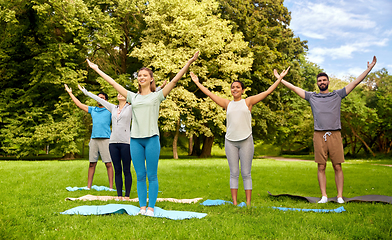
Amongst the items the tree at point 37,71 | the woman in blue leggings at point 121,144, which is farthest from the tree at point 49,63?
the woman in blue leggings at point 121,144

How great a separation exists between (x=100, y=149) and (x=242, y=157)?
4050 mm

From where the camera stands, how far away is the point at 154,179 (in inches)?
191

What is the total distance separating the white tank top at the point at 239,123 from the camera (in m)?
5.59

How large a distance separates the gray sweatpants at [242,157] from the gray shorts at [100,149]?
3576mm

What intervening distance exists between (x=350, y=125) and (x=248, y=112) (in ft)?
90.6

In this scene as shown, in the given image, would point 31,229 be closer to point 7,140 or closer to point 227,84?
point 227,84

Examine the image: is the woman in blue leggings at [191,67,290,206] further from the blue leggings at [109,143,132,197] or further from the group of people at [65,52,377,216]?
the blue leggings at [109,143,132,197]

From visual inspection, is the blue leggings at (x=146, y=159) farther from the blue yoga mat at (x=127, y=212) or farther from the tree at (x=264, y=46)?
the tree at (x=264, y=46)

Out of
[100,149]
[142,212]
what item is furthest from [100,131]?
[142,212]

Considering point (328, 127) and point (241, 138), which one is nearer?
point (241, 138)

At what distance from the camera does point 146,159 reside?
4727 mm

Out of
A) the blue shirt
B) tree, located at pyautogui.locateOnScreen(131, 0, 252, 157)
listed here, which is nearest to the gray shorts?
the blue shirt

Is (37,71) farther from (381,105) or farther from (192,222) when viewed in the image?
(381,105)

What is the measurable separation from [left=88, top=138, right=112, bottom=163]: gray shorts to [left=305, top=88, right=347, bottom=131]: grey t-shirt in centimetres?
527
